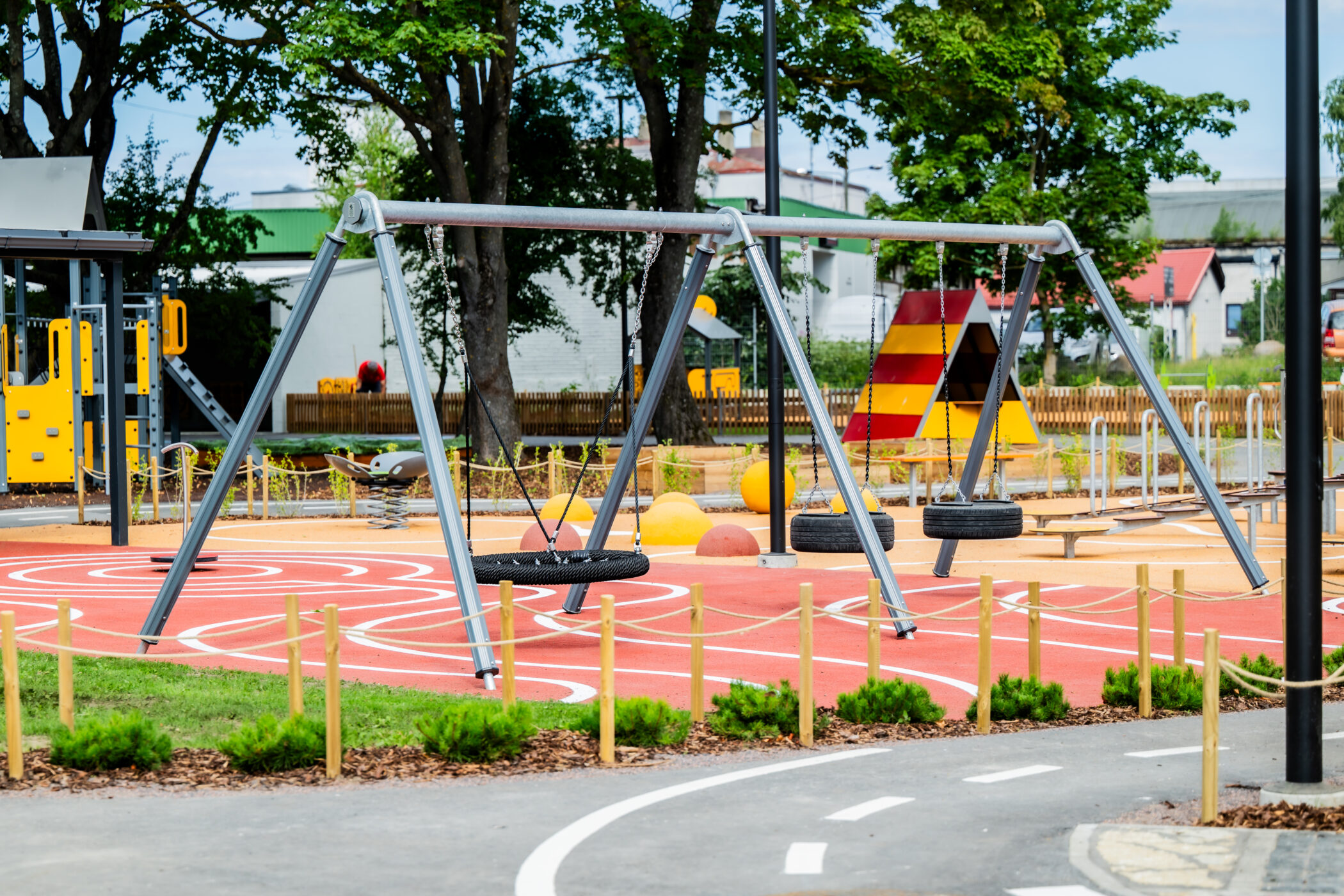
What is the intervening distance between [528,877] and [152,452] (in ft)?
72.3

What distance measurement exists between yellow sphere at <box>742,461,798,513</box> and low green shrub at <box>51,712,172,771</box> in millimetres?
16322

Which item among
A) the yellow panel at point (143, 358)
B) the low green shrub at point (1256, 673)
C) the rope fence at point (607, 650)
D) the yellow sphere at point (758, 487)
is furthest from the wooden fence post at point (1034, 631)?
the yellow panel at point (143, 358)

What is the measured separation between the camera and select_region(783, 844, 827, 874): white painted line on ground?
6.41 m

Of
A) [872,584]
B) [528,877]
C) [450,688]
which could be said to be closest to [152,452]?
[450,688]

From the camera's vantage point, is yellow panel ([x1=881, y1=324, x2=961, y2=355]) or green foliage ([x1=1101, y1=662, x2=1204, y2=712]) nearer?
green foliage ([x1=1101, y1=662, x2=1204, y2=712])

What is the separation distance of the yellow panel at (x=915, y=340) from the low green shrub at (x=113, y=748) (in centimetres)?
2238

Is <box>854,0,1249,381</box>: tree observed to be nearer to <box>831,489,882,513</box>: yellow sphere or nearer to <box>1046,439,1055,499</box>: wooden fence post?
<box>1046,439,1055,499</box>: wooden fence post

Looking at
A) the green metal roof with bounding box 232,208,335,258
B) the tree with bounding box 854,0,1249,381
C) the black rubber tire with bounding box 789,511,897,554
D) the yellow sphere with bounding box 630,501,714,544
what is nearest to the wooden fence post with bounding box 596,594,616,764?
the black rubber tire with bounding box 789,511,897,554

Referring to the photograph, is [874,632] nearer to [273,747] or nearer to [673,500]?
[273,747]

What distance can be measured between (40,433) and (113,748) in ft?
45.4

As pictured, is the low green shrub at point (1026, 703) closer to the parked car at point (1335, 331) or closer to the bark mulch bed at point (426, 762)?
the bark mulch bed at point (426, 762)

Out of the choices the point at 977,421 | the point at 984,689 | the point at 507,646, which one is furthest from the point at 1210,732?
the point at 977,421

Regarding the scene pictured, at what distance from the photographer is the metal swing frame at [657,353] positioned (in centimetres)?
1129

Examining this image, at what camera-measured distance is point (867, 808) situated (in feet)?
24.5
